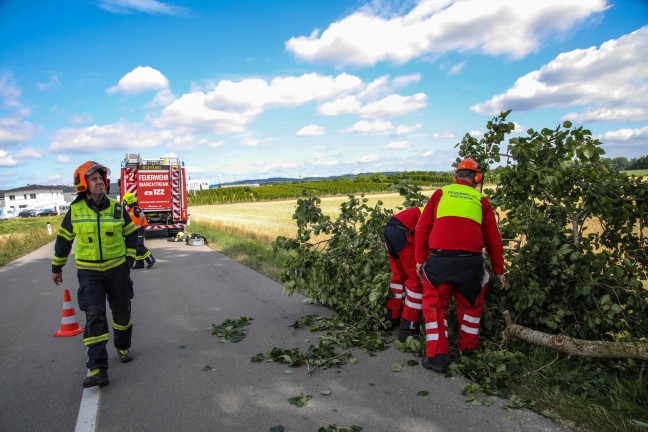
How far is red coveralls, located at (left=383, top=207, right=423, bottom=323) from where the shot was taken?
17.1 feet

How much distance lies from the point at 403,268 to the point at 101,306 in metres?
3.31

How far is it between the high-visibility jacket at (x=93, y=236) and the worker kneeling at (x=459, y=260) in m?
3.13

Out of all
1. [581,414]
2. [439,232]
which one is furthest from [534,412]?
[439,232]

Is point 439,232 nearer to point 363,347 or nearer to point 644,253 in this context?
point 363,347

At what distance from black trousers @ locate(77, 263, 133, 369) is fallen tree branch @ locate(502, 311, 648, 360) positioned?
13.0ft

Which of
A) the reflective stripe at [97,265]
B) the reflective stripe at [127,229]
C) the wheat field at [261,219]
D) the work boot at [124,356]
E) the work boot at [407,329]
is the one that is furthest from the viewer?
the wheat field at [261,219]

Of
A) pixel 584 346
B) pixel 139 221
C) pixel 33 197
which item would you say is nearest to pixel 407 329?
pixel 584 346

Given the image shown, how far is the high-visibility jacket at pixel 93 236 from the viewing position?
449 centimetres

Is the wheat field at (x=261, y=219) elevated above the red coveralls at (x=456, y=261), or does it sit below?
below

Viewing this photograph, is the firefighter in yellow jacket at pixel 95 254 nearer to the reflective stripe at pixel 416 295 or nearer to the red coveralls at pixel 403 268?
the red coveralls at pixel 403 268

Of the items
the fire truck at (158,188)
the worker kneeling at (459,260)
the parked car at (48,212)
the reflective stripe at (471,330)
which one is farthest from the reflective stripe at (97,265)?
the parked car at (48,212)

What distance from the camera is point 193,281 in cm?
956

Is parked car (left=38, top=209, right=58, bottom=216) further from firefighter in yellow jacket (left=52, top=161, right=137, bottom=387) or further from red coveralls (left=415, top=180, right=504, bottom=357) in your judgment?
red coveralls (left=415, top=180, right=504, bottom=357)

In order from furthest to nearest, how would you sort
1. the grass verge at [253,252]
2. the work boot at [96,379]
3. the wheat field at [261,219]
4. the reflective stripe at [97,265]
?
the wheat field at [261,219] → the grass verge at [253,252] → the reflective stripe at [97,265] → the work boot at [96,379]
